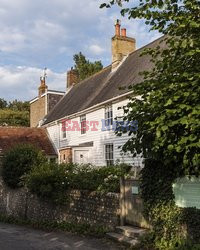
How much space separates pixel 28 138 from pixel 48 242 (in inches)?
756

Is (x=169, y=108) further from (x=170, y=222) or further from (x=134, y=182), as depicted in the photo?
(x=134, y=182)

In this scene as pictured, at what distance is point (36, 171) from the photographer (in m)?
15.1

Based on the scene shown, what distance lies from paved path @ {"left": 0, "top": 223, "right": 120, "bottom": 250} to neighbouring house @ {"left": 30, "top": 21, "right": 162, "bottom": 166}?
7174 mm

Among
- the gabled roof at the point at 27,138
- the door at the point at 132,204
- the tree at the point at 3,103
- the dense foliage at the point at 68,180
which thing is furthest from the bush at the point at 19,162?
the tree at the point at 3,103

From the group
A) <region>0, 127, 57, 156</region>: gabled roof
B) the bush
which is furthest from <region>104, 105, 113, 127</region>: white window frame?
<region>0, 127, 57, 156</region>: gabled roof

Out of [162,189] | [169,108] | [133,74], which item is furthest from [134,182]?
[133,74]

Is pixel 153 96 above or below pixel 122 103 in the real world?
below

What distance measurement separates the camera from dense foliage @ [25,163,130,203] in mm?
12008

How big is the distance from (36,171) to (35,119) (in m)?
23.1

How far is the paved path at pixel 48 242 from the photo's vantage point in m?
9.61

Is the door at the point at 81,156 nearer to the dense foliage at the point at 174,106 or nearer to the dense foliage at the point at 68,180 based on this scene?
the dense foliage at the point at 68,180

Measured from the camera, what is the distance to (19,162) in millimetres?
16875

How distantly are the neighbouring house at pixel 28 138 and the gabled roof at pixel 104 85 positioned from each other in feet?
4.39

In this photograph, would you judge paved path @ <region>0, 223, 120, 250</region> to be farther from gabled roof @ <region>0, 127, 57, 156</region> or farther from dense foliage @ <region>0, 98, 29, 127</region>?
dense foliage @ <region>0, 98, 29, 127</region>
